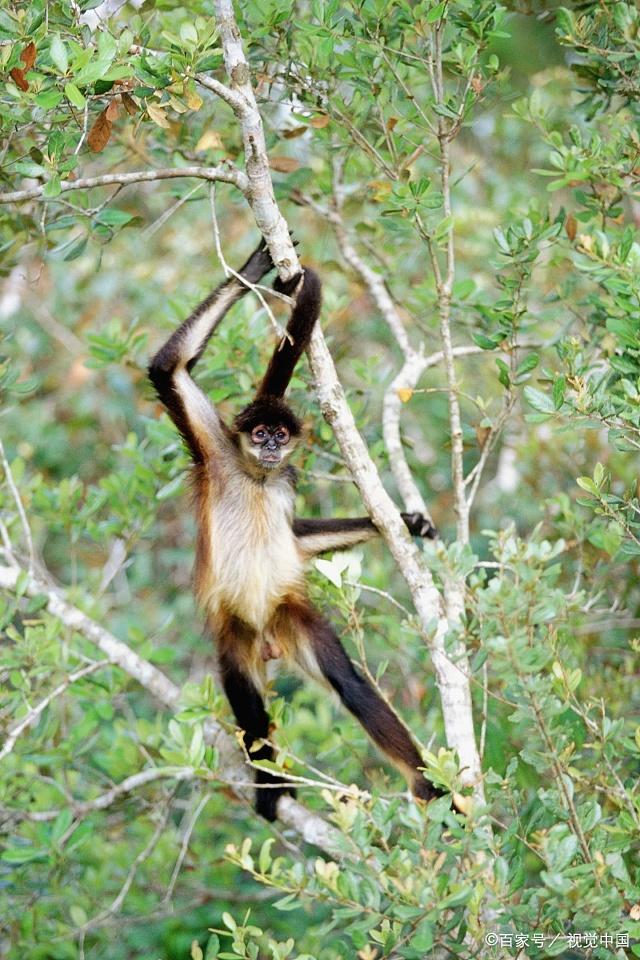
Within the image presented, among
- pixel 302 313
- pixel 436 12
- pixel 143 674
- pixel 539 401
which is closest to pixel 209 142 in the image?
pixel 302 313

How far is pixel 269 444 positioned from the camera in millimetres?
4699

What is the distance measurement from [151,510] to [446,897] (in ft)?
9.90

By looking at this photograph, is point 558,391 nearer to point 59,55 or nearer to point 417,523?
point 417,523

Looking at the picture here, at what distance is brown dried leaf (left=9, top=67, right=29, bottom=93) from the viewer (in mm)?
3264

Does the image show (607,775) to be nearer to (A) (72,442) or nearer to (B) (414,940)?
(B) (414,940)

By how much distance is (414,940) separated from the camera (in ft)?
8.96

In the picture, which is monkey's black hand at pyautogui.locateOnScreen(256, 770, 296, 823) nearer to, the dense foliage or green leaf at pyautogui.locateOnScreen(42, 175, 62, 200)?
the dense foliage

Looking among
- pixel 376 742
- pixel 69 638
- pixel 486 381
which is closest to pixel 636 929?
pixel 376 742

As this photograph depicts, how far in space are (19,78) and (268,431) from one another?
187 centimetres

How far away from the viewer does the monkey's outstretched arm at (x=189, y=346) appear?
424 cm

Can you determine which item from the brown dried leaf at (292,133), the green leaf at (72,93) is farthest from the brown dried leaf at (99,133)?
the brown dried leaf at (292,133)

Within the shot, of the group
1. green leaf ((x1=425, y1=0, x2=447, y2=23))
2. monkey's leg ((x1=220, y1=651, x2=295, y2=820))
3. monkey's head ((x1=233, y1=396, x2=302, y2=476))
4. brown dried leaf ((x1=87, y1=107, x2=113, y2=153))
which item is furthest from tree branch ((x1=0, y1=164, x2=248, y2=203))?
monkey's leg ((x1=220, y1=651, x2=295, y2=820))

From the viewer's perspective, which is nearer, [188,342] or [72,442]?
[188,342]

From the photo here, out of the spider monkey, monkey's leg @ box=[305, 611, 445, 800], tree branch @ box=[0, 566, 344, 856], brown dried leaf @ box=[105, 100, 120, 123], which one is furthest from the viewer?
tree branch @ box=[0, 566, 344, 856]
